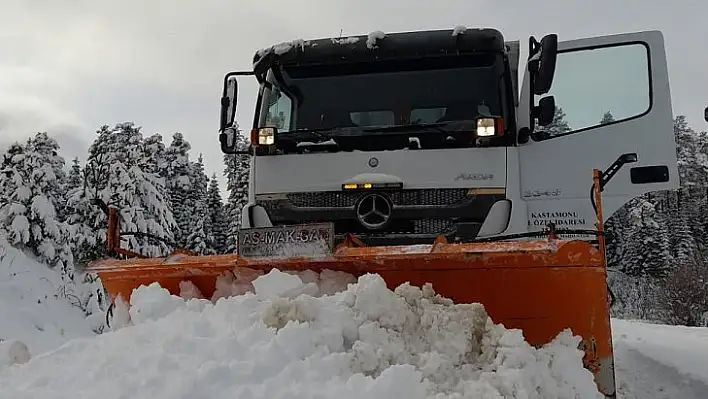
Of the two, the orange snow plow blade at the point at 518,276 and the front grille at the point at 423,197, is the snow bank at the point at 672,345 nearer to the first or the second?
the front grille at the point at 423,197

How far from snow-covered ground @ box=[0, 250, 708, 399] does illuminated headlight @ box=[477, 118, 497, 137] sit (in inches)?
72.9

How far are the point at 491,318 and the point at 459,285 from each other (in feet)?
0.81

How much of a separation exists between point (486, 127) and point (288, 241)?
2.05 m

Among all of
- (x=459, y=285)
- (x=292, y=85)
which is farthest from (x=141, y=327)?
(x=292, y=85)

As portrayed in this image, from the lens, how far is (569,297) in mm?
3609

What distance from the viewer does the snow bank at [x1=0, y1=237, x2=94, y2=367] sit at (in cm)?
1155

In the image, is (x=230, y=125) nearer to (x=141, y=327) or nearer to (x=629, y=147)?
(x=141, y=327)

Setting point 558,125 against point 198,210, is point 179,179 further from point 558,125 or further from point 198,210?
point 558,125

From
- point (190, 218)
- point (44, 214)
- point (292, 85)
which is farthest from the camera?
point (190, 218)

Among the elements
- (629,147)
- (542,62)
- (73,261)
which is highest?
(542,62)

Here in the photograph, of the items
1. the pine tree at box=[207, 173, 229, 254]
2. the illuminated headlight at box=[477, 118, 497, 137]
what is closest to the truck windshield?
the illuminated headlight at box=[477, 118, 497, 137]

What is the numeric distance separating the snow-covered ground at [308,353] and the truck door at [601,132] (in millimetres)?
1812

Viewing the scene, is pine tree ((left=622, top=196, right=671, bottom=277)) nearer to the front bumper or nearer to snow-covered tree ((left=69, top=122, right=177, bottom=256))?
snow-covered tree ((left=69, top=122, right=177, bottom=256))

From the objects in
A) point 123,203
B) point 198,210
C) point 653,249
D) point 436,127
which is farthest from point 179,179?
point 436,127
